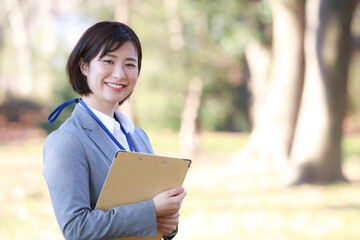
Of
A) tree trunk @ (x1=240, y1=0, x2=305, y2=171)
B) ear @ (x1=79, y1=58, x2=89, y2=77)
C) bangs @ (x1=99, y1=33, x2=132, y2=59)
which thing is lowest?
tree trunk @ (x1=240, y1=0, x2=305, y2=171)

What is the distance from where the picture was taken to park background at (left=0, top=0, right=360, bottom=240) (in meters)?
Result: 7.22

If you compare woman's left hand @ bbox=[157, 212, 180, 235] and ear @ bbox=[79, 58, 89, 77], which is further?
ear @ bbox=[79, 58, 89, 77]

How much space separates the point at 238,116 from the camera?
71.2ft

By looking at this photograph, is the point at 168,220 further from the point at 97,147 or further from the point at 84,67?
the point at 84,67

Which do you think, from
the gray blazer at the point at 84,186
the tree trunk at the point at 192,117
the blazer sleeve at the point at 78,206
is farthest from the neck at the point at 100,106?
the tree trunk at the point at 192,117

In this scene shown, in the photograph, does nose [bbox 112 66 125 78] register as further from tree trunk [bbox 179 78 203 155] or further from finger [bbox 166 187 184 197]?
tree trunk [bbox 179 78 203 155]

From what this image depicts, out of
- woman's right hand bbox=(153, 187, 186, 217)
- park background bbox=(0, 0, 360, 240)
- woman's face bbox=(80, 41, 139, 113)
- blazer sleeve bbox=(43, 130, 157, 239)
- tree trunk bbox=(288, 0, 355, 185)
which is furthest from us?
tree trunk bbox=(288, 0, 355, 185)

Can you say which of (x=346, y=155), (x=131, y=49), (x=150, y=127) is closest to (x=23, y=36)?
(x=150, y=127)

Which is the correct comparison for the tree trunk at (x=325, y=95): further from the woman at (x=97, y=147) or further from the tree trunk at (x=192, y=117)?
the woman at (x=97, y=147)

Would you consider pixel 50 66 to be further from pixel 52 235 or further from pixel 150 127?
pixel 52 235

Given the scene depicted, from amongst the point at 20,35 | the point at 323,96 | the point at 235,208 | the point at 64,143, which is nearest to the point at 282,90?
the point at 323,96

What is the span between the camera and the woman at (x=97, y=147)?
191 cm

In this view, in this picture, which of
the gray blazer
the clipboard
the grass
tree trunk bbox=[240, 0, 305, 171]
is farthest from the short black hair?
tree trunk bbox=[240, 0, 305, 171]

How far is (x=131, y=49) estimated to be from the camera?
2191 millimetres
